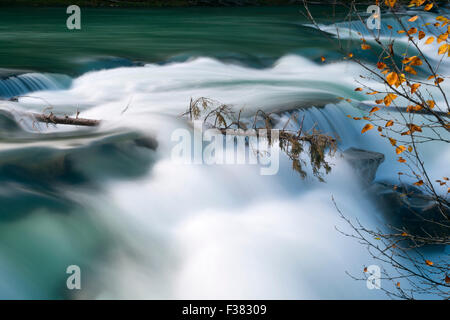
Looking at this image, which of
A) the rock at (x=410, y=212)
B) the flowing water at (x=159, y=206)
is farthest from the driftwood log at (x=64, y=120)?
the rock at (x=410, y=212)

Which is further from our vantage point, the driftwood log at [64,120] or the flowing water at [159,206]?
the driftwood log at [64,120]

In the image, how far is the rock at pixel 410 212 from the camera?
5.16 metres

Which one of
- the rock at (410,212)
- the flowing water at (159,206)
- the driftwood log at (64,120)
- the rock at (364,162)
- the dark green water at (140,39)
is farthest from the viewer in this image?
the dark green water at (140,39)

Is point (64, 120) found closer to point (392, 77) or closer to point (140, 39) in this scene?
point (392, 77)

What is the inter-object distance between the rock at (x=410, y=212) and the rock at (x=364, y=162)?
247 millimetres

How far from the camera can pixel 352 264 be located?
4.38m

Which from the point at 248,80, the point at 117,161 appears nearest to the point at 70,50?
the point at 248,80

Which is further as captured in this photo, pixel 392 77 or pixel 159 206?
pixel 159 206

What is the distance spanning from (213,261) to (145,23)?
13.9m

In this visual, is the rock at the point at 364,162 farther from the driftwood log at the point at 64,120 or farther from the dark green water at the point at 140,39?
the dark green water at the point at 140,39

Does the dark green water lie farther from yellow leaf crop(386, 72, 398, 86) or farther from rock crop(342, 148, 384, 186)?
yellow leaf crop(386, 72, 398, 86)

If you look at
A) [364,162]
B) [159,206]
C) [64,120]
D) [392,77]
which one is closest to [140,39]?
[64,120]

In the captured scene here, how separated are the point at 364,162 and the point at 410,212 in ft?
2.88

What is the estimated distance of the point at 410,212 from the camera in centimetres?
531
